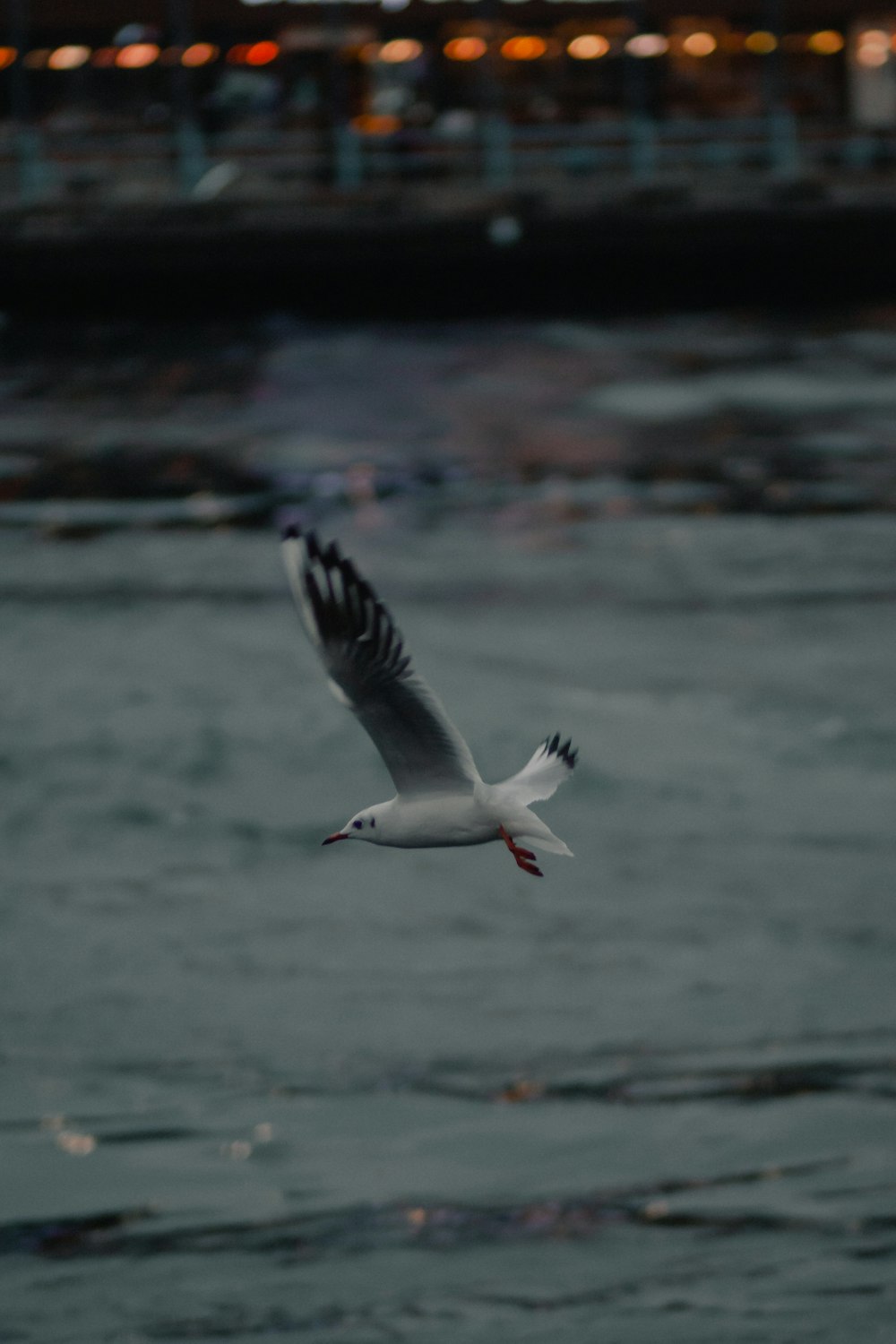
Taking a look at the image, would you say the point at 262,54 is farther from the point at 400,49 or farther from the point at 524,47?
the point at 524,47

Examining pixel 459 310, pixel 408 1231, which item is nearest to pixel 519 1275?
pixel 408 1231

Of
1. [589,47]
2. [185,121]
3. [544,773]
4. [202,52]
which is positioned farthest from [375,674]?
[202,52]

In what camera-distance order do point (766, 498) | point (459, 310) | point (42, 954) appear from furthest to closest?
1. point (459, 310)
2. point (766, 498)
3. point (42, 954)

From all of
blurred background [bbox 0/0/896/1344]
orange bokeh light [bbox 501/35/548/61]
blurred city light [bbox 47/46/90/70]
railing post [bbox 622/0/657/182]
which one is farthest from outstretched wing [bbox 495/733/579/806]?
blurred city light [bbox 47/46/90/70]

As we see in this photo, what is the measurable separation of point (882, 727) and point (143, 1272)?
1091 centimetres

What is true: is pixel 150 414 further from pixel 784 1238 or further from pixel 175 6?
pixel 784 1238

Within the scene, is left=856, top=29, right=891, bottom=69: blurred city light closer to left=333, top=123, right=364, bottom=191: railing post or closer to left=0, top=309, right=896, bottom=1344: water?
left=333, top=123, right=364, bottom=191: railing post

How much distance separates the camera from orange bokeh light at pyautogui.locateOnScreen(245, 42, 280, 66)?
48750 mm

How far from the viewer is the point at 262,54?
48.9 metres

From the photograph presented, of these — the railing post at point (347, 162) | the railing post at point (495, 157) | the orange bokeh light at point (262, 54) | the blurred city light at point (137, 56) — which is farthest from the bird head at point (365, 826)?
the blurred city light at point (137, 56)

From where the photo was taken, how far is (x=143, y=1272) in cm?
1628

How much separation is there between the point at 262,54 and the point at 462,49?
5.13 m

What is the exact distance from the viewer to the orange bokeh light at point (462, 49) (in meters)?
50.1

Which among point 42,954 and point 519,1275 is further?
point 42,954
